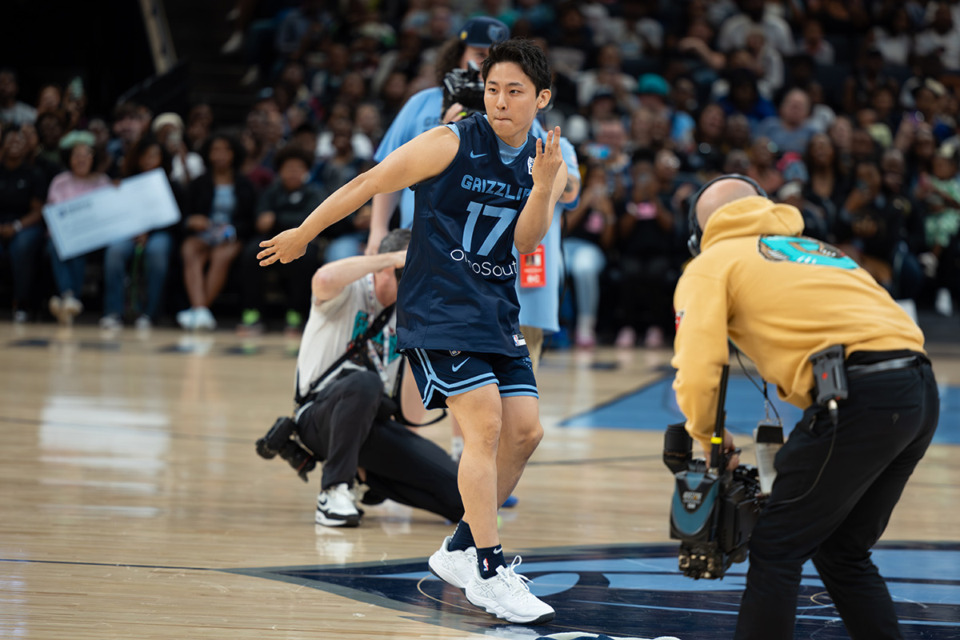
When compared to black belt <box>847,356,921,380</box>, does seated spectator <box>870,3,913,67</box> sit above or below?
above

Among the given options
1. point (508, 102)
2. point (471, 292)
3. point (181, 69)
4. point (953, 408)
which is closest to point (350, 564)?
point (471, 292)

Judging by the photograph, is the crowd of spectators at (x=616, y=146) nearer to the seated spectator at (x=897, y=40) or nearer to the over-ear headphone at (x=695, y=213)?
the seated spectator at (x=897, y=40)

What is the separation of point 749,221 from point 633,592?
1.38 meters

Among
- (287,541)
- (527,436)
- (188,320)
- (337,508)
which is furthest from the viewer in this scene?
(188,320)

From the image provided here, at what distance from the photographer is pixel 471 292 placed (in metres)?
3.64

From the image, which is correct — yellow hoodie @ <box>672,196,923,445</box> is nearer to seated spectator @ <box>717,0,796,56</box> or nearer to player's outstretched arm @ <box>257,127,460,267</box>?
player's outstretched arm @ <box>257,127,460,267</box>

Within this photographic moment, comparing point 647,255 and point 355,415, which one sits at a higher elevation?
point 355,415

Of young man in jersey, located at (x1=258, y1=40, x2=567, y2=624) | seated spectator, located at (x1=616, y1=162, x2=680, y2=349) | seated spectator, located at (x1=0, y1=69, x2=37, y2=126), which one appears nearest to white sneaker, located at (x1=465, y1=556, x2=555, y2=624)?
young man in jersey, located at (x1=258, y1=40, x2=567, y2=624)

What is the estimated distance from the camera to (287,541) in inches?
177

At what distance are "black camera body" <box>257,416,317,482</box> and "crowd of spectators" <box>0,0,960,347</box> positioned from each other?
19.8ft

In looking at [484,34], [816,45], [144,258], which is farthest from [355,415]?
[816,45]

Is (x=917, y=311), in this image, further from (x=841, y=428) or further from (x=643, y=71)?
(x=841, y=428)

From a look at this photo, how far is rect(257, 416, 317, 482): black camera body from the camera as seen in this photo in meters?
4.82

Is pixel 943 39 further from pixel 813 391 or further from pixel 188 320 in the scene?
pixel 813 391
